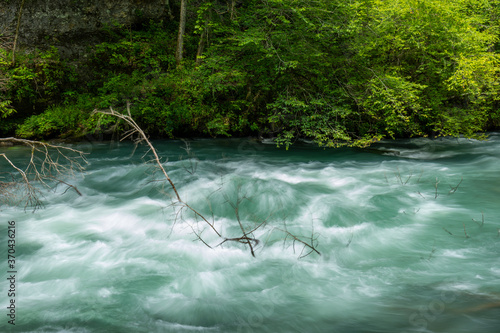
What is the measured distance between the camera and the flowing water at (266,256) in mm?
3303

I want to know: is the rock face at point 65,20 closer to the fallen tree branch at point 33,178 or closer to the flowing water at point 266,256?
the fallen tree branch at point 33,178

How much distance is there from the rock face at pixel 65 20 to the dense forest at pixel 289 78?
54cm

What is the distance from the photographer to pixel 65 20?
14.4 meters

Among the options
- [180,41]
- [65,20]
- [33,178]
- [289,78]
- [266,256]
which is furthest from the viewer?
[180,41]

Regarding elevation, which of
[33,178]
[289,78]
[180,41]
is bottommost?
[33,178]

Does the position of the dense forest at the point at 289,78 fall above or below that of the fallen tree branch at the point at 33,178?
above

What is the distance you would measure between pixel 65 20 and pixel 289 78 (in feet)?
33.3

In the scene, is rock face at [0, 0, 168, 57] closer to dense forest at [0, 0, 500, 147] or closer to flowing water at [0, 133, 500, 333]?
dense forest at [0, 0, 500, 147]

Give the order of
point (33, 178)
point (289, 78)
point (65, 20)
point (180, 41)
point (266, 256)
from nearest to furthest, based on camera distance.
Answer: point (266, 256)
point (33, 178)
point (289, 78)
point (65, 20)
point (180, 41)

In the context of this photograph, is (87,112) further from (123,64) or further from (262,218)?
(262,218)

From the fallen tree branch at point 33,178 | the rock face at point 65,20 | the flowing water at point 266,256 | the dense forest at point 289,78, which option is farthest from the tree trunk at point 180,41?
the flowing water at point 266,256

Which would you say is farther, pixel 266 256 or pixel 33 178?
pixel 33 178

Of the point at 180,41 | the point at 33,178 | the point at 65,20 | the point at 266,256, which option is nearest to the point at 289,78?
the point at 180,41

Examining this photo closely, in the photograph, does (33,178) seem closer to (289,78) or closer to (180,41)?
(289,78)
